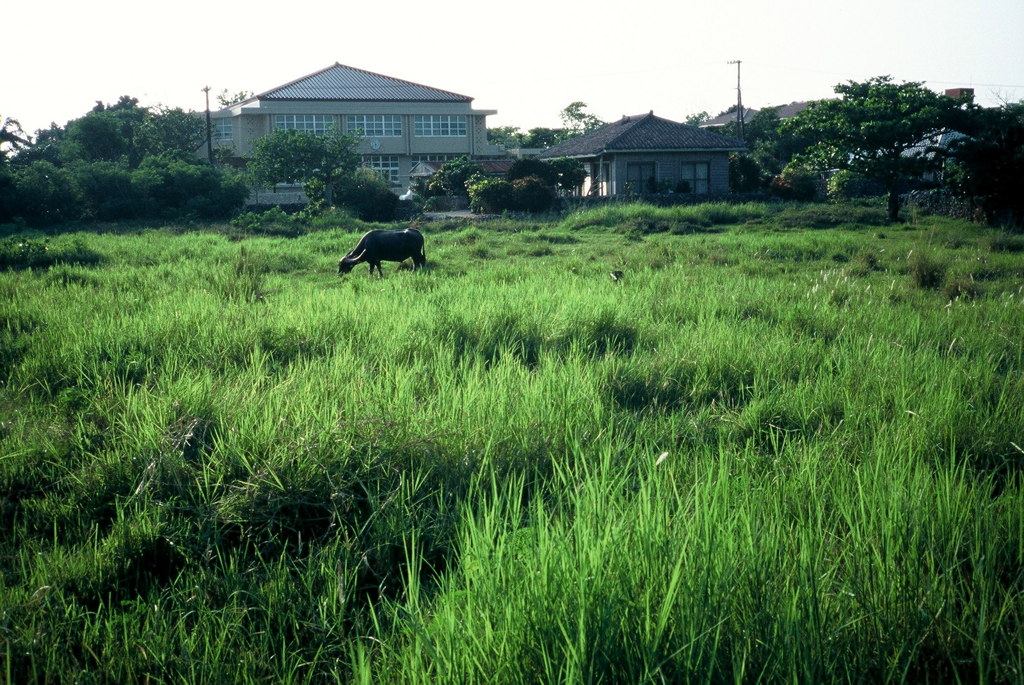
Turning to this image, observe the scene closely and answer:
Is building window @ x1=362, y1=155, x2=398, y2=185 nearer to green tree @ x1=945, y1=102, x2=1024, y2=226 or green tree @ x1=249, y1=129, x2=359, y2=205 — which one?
green tree @ x1=249, y1=129, x2=359, y2=205

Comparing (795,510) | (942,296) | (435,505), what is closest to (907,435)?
(795,510)

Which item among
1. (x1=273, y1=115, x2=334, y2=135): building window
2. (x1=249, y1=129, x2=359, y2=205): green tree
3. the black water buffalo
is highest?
(x1=273, y1=115, x2=334, y2=135): building window

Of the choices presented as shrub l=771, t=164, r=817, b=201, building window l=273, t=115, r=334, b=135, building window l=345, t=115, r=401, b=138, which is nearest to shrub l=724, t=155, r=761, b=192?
shrub l=771, t=164, r=817, b=201

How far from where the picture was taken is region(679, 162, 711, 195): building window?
37.4 metres

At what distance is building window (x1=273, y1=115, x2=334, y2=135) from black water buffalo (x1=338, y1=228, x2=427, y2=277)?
131ft

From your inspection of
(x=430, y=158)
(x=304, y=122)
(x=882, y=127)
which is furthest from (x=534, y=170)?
(x=430, y=158)

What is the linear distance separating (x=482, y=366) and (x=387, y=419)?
1501mm

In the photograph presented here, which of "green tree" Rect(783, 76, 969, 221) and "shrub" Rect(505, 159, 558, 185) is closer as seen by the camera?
"green tree" Rect(783, 76, 969, 221)

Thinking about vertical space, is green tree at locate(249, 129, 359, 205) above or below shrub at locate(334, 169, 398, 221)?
above

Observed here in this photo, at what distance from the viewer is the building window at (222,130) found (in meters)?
55.6

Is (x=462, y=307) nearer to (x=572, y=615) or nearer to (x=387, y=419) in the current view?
(x=387, y=419)

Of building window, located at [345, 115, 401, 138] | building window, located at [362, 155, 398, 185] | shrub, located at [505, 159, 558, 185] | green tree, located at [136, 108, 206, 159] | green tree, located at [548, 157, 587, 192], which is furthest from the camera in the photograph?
→ building window, located at [362, 155, 398, 185]

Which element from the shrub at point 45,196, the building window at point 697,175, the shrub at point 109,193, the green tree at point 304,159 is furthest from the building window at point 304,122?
the shrub at point 45,196

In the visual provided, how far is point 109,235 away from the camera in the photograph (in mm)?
19141
